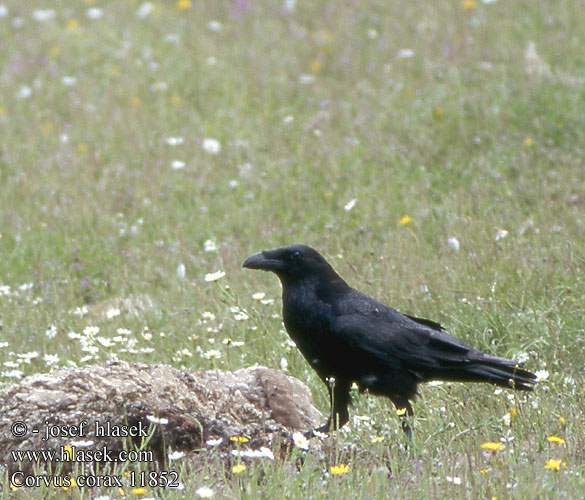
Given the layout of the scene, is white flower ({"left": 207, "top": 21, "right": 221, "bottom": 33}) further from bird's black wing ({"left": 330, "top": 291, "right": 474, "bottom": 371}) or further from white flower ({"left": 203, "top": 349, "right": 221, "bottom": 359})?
bird's black wing ({"left": 330, "top": 291, "right": 474, "bottom": 371})

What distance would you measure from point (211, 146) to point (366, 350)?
515cm

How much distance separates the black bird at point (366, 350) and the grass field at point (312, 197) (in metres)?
0.15

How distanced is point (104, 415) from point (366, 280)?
234cm

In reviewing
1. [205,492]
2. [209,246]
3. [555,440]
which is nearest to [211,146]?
[209,246]

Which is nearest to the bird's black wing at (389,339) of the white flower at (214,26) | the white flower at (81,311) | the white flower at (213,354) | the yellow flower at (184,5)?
the white flower at (213,354)

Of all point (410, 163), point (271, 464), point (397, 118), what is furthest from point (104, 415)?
point (397, 118)

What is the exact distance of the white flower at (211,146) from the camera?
888 cm

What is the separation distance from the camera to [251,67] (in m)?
10.4

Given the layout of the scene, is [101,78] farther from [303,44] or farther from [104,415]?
[104,415]

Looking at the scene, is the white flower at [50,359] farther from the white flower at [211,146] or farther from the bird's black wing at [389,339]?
the white flower at [211,146]

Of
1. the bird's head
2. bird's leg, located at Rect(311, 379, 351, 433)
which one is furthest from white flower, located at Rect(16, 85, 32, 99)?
bird's leg, located at Rect(311, 379, 351, 433)

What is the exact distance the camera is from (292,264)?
4.35 meters

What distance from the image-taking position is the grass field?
3.91m

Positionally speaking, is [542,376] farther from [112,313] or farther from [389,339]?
[112,313]
